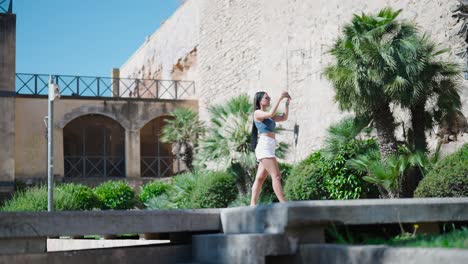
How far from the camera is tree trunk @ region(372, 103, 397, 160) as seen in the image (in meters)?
12.1

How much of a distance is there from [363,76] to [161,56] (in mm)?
20827

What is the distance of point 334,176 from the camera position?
1345 centimetres

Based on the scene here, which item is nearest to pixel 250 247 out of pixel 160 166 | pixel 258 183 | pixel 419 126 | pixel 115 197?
pixel 258 183

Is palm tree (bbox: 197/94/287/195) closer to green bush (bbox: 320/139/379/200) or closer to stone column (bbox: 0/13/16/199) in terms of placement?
green bush (bbox: 320/139/379/200)

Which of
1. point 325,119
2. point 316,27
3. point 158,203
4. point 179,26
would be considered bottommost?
point 158,203

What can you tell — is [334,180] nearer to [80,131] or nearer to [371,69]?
[371,69]

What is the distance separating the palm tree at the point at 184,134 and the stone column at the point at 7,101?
490 cm

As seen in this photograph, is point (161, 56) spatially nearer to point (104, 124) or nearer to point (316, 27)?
point (104, 124)

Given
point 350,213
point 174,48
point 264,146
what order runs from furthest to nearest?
point 174,48 < point 264,146 < point 350,213

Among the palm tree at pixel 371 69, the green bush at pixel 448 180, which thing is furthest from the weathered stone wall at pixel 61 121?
the green bush at pixel 448 180

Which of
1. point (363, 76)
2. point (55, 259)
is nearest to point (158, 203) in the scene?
point (363, 76)

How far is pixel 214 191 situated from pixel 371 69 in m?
5.87

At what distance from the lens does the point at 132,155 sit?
2545 cm

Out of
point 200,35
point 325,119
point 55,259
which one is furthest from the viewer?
point 200,35
